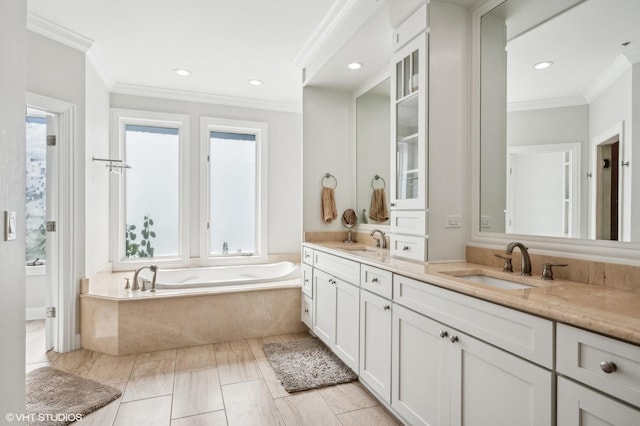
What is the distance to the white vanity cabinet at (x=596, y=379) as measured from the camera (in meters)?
0.86

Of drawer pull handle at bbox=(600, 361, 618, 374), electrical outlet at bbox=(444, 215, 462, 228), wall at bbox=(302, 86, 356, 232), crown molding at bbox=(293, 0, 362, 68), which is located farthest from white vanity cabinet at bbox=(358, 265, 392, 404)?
crown molding at bbox=(293, 0, 362, 68)

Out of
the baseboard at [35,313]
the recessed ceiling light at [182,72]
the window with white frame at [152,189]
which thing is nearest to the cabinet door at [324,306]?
the window with white frame at [152,189]

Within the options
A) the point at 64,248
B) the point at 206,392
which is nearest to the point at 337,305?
the point at 206,392

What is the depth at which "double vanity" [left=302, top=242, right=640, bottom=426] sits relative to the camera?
923mm

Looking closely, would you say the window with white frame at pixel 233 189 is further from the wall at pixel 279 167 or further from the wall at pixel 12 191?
the wall at pixel 12 191

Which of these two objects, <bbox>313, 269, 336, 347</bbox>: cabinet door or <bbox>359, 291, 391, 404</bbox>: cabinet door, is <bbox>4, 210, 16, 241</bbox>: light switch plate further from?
<bbox>313, 269, 336, 347</bbox>: cabinet door

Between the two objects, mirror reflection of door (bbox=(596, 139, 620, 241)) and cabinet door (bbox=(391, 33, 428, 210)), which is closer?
mirror reflection of door (bbox=(596, 139, 620, 241))

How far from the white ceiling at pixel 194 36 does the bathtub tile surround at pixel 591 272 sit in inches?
83.8

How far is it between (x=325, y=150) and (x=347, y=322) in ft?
5.95

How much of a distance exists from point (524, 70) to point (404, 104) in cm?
70

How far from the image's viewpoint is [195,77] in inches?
146

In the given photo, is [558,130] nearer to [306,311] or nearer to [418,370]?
[418,370]

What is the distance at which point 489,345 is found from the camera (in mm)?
1278

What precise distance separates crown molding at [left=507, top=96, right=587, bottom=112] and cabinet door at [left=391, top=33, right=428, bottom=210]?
46cm
